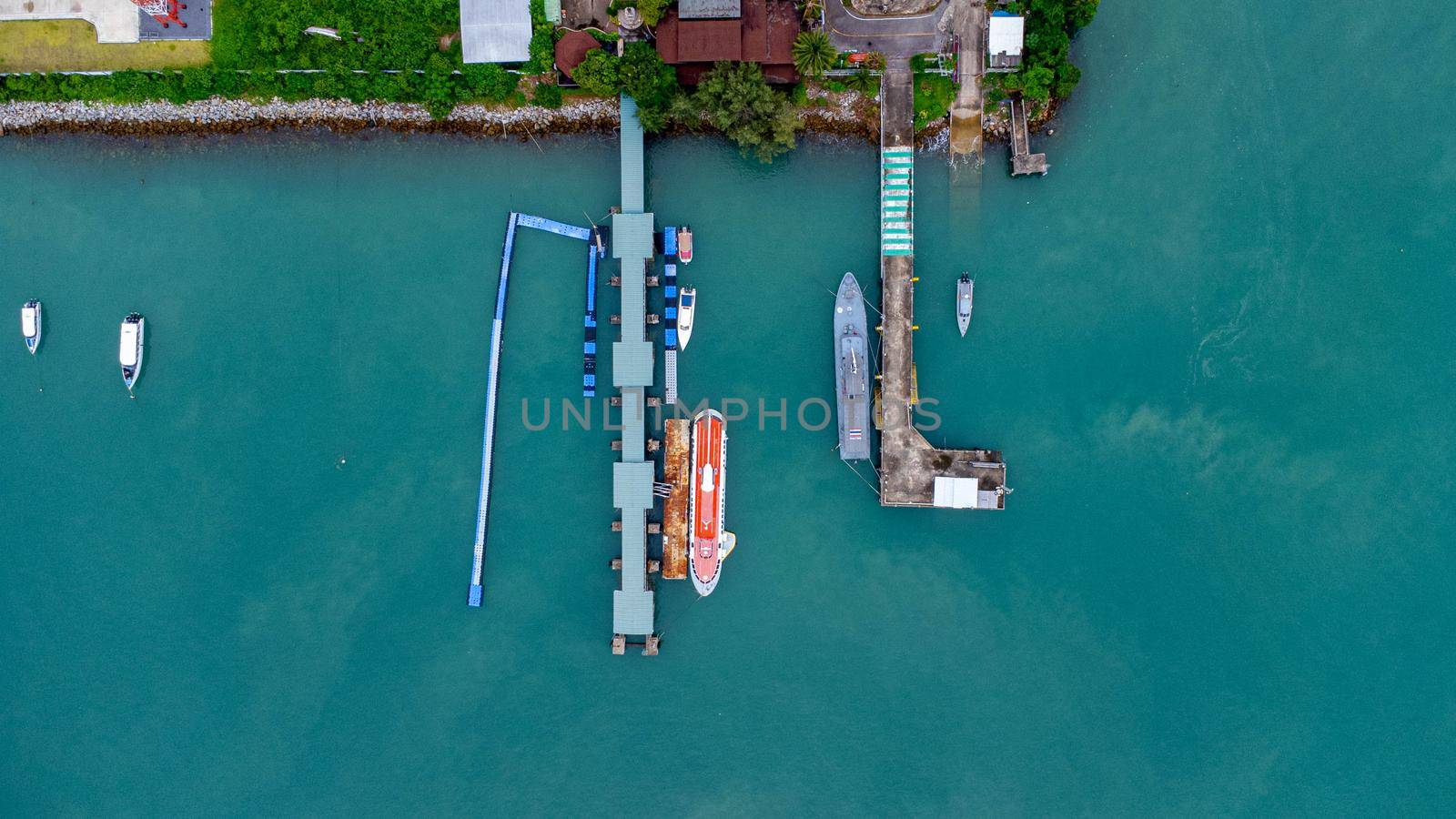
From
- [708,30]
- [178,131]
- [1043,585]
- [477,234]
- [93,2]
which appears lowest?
[1043,585]

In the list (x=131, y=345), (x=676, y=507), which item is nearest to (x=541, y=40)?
(x=676, y=507)

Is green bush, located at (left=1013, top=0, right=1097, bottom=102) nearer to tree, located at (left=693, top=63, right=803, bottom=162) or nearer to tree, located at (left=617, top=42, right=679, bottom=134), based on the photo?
tree, located at (left=693, top=63, right=803, bottom=162)

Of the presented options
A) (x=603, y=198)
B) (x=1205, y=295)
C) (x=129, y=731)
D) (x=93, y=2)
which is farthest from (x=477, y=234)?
(x=1205, y=295)

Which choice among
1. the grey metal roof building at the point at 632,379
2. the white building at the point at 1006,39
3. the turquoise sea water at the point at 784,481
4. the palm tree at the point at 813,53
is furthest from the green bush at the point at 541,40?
the white building at the point at 1006,39

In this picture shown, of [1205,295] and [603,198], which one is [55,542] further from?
[1205,295]

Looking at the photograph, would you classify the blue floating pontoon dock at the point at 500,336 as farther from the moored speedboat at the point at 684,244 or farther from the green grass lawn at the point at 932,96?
the green grass lawn at the point at 932,96

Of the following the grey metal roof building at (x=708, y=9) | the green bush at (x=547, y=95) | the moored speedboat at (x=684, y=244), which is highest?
the grey metal roof building at (x=708, y=9)

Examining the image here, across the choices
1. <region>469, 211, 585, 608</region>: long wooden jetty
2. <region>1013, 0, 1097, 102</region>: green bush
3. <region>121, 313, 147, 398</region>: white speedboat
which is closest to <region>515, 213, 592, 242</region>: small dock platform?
<region>469, 211, 585, 608</region>: long wooden jetty
